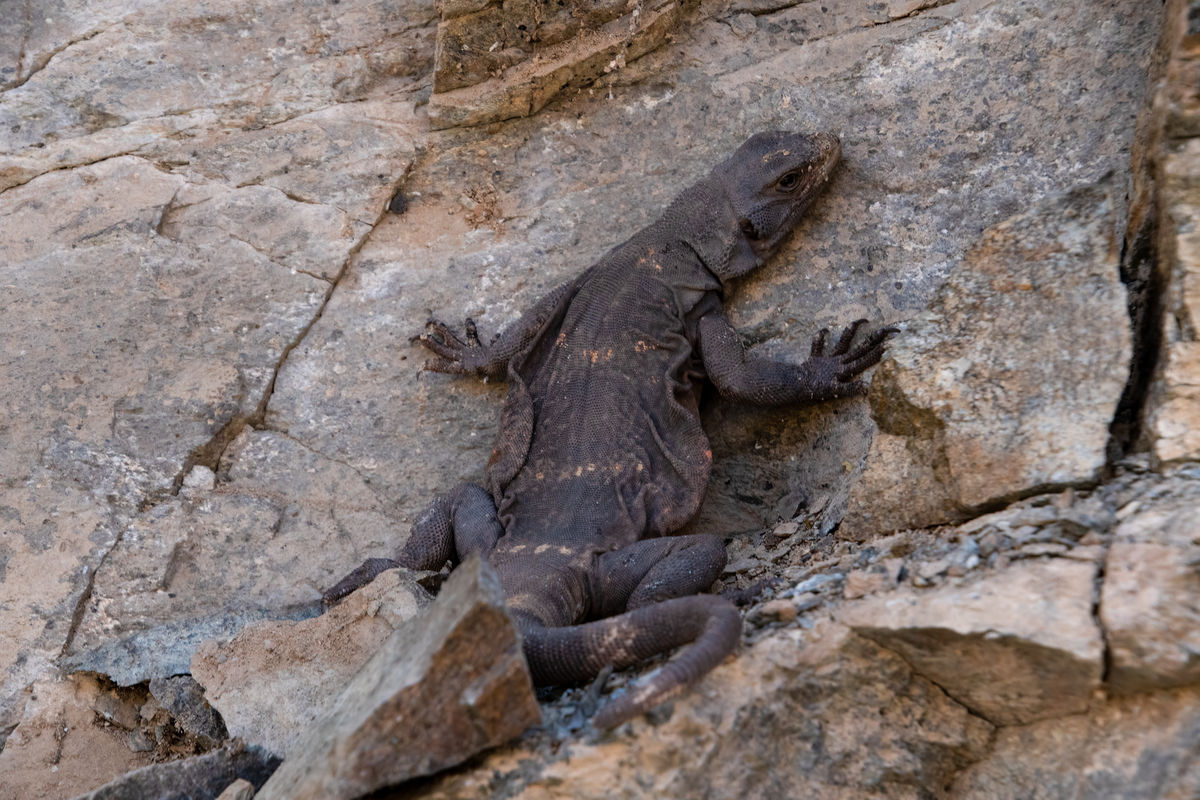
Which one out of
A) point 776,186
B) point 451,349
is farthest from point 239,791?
point 776,186

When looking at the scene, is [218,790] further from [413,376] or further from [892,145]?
[892,145]

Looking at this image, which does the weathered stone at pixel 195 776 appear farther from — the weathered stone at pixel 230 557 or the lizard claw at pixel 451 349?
the lizard claw at pixel 451 349

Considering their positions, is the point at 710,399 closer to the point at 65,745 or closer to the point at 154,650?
the point at 154,650

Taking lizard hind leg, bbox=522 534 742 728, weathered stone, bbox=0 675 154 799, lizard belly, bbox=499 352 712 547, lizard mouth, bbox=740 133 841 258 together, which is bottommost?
weathered stone, bbox=0 675 154 799

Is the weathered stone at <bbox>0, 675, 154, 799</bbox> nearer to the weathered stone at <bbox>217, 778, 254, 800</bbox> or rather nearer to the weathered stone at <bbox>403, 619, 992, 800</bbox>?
the weathered stone at <bbox>217, 778, 254, 800</bbox>

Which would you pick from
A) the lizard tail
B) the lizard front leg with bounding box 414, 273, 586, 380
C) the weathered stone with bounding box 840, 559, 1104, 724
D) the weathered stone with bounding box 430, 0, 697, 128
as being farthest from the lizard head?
the weathered stone with bounding box 840, 559, 1104, 724

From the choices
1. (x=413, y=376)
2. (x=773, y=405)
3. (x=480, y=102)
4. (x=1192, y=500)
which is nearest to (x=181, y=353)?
(x=413, y=376)

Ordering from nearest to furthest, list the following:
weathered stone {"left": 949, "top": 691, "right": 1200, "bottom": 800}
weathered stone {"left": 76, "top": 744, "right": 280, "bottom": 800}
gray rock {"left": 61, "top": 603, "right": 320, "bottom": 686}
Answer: weathered stone {"left": 949, "top": 691, "right": 1200, "bottom": 800}
weathered stone {"left": 76, "top": 744, "right": 280, "bottom": 800}
gray rock {"left": 61, "top": 603, "right": 320, "bottom": 686}

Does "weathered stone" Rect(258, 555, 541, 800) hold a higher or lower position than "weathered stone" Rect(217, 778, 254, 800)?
higher
